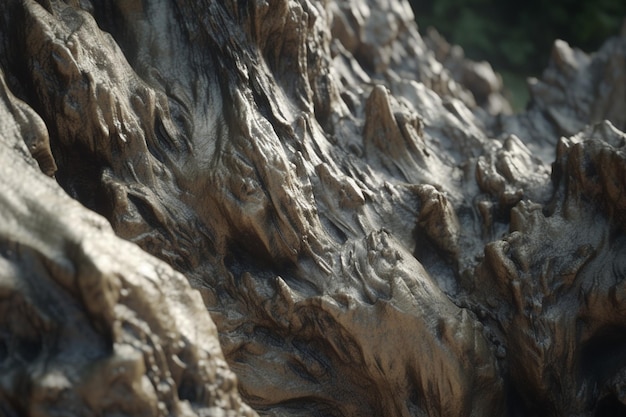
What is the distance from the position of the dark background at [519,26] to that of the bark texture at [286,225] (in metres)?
5.29

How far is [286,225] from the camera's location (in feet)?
10.8

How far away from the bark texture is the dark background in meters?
5.29

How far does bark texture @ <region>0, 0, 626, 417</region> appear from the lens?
10.1 feet

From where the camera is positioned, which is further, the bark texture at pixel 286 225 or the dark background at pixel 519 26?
the dark background at pixel 519 26

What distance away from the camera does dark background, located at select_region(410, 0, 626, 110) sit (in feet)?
28.8

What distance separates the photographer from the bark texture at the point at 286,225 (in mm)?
3072

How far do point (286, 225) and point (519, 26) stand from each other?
266 inches

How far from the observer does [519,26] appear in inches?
359

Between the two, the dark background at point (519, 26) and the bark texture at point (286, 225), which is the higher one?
the dark background at point (519, 26)

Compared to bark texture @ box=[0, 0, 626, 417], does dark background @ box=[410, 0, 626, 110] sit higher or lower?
higher

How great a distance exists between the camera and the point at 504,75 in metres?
8.82

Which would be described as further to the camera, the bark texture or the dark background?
the dark background

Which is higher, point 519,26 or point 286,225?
point 519,26

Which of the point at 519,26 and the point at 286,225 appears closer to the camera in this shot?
the point at 286,225
